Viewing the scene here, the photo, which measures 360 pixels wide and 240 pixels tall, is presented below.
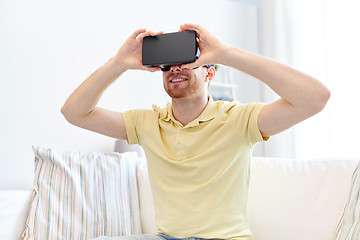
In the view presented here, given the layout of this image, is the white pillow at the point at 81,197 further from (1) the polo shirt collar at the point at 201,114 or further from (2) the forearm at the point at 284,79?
(2) the forearm at the point at 284,79

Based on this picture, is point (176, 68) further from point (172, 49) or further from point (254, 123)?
point (254, 123)


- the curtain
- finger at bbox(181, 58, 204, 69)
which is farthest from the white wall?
finger at bbox(181, 58, 204, 69)

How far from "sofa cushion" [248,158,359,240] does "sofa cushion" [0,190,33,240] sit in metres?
0.93

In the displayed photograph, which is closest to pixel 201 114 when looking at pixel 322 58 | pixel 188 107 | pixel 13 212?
pixel 188 107

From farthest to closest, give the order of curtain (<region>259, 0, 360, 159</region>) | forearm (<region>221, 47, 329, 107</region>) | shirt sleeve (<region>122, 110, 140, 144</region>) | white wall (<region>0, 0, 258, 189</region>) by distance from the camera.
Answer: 1. curtain (<region>259, 0, 360, 159</region>)
2. white wall (<region>0, 0, 258, 189</region>)
3. shirt sleeve (<region>122, 110, 140, 144</region>)
4. forearm (<region>221, 47, 329, 107</region>)

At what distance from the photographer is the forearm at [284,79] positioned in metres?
1.12

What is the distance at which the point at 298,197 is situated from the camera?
1.49 metres

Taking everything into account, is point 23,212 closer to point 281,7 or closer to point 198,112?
point 198,112

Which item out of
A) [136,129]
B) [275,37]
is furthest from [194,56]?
[275,37]

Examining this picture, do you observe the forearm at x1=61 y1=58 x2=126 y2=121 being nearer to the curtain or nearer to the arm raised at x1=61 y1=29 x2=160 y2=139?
the arm raised at x1=61 y1=29 x2=160 y2=139

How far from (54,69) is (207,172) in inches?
58.5

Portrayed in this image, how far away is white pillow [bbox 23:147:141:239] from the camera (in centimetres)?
159

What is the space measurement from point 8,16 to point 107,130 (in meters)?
1.29

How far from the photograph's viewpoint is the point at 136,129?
4.83 ft
